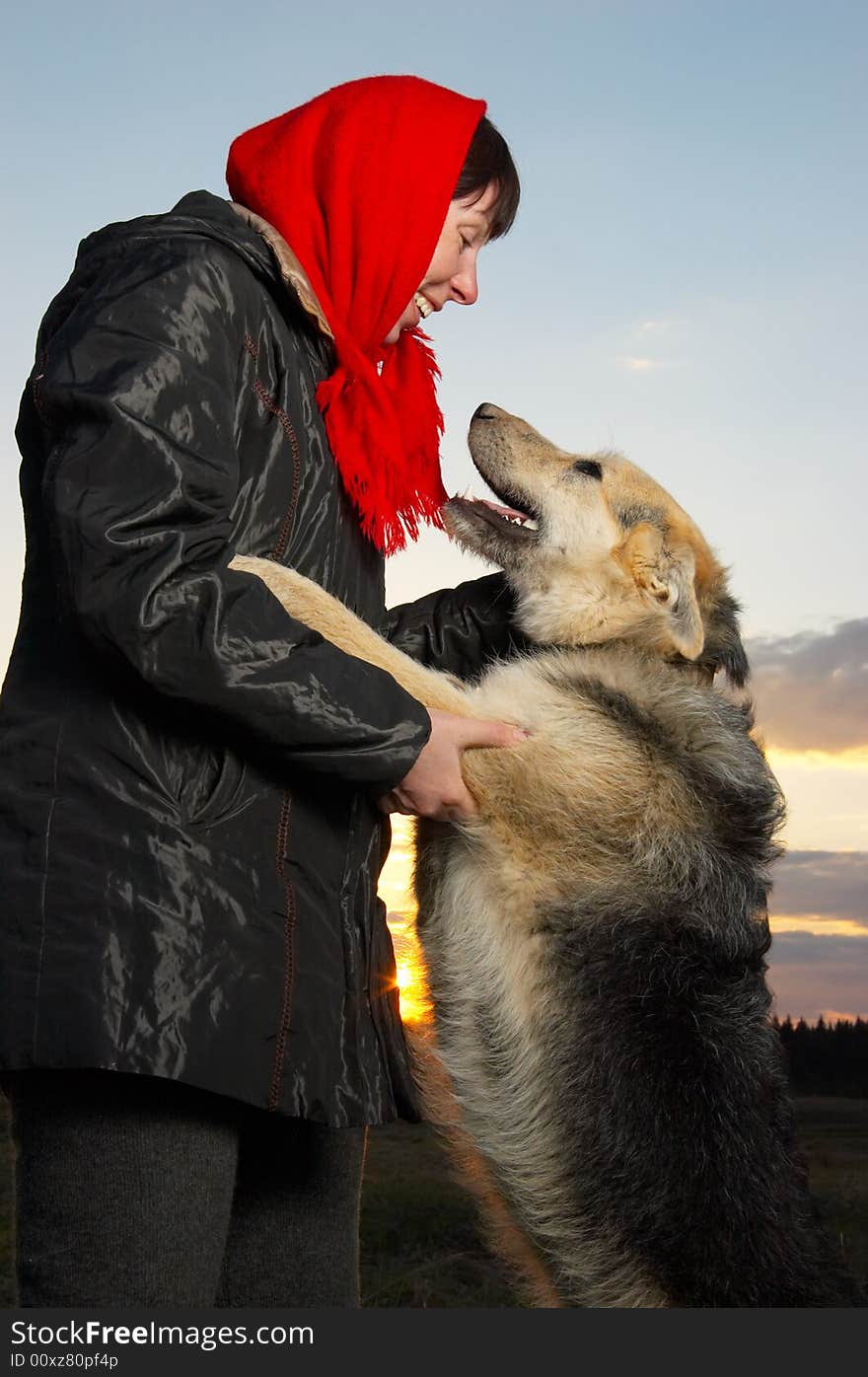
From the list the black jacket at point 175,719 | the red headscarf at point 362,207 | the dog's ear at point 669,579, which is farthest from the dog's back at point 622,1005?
the red headscarf at point 362,207

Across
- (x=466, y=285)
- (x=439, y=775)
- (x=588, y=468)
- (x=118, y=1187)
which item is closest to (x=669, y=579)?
(x=588, y=468)

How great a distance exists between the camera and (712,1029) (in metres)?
2.79

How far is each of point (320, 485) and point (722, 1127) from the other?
1653 millimetres

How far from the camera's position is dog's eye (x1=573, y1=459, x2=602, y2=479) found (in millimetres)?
3730

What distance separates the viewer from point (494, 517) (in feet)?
11.9

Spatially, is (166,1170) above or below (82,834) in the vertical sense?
below

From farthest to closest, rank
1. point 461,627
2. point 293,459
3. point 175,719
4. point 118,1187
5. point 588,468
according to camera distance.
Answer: point 588,468
point 461,627
point 293,459
point 175,719
point 118,1187

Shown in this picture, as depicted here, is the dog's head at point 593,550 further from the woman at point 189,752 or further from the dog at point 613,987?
the woman at point 189,752

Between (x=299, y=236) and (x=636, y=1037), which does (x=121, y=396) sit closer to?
(x=299, y=236)

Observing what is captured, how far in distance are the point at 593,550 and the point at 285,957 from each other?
70.5 inches

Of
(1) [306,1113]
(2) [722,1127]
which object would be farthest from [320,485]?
(2) [722,1127]

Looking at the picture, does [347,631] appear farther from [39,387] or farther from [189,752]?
[39,387]

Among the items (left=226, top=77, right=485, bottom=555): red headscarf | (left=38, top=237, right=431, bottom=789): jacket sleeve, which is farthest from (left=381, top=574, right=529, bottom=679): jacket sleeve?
(left=38, top=237, right=431, bottom=789): jacket sleeve

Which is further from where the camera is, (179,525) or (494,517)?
(494,517)
